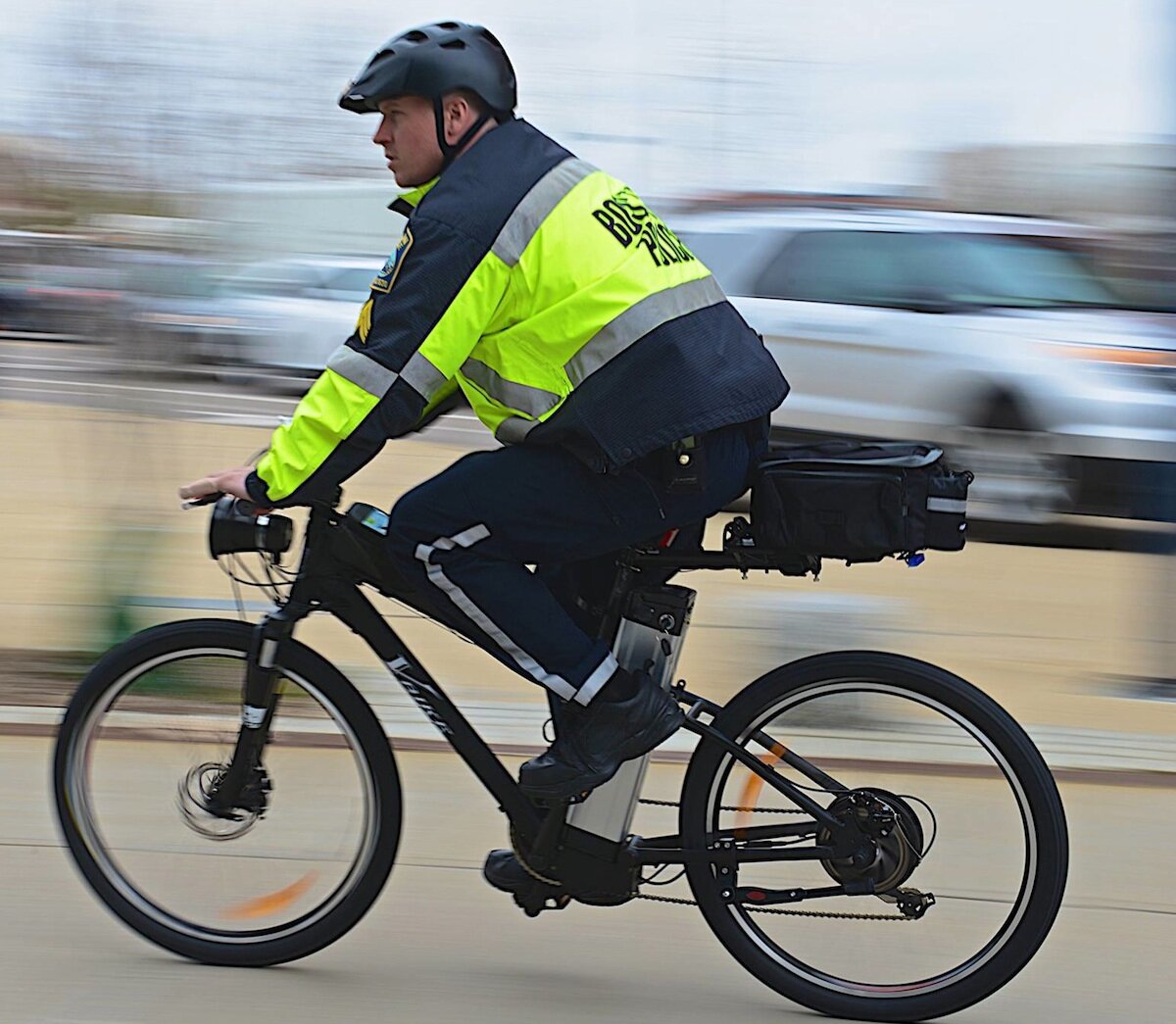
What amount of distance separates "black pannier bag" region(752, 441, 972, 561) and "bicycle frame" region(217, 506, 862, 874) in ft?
0.39

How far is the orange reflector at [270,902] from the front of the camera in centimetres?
383

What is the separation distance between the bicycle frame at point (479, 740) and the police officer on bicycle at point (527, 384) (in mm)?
102

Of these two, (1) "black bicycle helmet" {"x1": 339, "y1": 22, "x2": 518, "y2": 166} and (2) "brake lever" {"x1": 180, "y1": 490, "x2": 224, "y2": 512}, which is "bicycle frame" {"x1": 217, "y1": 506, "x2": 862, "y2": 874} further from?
(1) "black bicycle helmet" {"x1": 339, "y1": 22, "x2": 518, "y2": 166}

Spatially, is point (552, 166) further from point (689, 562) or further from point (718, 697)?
point (718, 697)

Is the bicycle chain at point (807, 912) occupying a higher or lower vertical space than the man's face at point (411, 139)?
lower

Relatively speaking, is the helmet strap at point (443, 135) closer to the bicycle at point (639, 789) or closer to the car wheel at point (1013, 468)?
the bicycle at point (639, 789)

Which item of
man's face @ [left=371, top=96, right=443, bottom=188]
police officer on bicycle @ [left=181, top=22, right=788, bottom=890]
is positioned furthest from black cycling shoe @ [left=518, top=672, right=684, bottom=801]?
man's face @ [left=371, top=96, right=443, bottom=188]

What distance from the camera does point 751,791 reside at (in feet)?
12.0

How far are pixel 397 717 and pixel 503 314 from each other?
254 cm

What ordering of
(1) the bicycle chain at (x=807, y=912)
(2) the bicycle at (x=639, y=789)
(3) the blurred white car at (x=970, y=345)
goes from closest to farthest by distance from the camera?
(2) the bicycle at (x=639, y=789) < (1) the bicycle chain at (x=807, y=912) < (3) the blurred white car at (x=970, y=345)

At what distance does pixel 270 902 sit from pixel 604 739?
884 mm

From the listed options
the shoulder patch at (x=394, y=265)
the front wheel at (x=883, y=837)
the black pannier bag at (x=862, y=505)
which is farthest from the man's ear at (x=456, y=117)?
the front wheel at (x=883, y=837)

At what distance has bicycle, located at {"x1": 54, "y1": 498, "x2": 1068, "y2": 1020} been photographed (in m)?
3.55

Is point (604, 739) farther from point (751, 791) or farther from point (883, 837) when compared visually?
point (883, 837)
